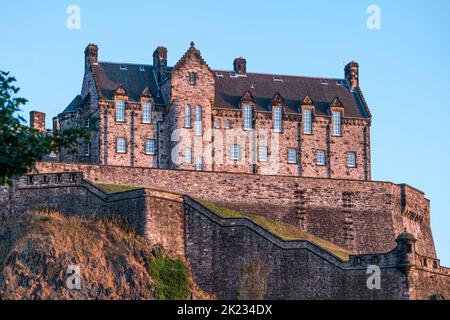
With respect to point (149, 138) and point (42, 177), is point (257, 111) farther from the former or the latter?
point (42, 177)

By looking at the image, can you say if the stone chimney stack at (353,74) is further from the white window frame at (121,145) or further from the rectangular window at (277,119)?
the white window frame at (121,145)

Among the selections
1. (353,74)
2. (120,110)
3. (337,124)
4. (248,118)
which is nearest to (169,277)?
(120,110)

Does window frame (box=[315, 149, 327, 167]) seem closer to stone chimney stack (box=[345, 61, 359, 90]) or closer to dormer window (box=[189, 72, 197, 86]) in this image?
stone chimney stack (box=[345, 61, 359, 90])

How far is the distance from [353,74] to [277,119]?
26.7 ft

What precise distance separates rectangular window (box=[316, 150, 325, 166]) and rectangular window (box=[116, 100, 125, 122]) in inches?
520

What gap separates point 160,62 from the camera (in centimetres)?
8312

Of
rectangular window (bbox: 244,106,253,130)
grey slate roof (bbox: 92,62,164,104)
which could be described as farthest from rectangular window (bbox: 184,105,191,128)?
rectangular window (bbox: 244,106,253,130)

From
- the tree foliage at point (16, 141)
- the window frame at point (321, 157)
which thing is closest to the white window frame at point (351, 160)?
the window frame at point (321, 157)

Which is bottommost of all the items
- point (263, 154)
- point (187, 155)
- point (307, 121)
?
point (187, 155)

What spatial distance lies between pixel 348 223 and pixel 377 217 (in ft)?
7.24

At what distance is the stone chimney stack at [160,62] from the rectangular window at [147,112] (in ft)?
8.60

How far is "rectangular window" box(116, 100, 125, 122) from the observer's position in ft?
262

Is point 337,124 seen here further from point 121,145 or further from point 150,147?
point 121,145
